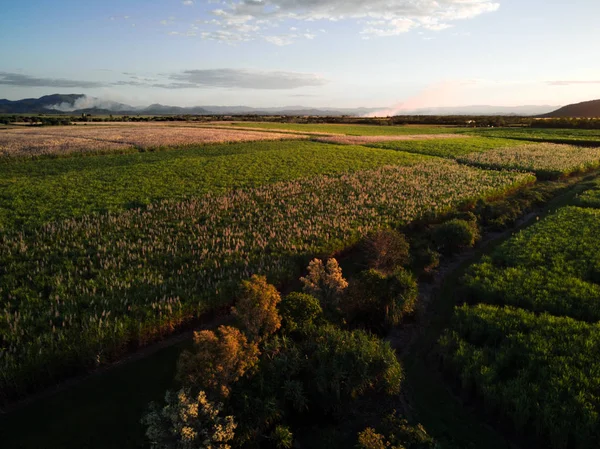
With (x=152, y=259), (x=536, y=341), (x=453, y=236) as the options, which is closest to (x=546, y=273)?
(x=453, y=236)

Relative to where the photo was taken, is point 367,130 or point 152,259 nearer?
point 152,259

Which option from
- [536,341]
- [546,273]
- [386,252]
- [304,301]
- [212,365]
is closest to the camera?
[212,365]

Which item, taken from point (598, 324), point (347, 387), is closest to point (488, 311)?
point (598, 324)

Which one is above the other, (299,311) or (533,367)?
(299,311)

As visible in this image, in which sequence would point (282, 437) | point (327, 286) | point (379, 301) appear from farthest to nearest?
1. point (379, 301)
2. point (327, 286)
3. point (282, 437)

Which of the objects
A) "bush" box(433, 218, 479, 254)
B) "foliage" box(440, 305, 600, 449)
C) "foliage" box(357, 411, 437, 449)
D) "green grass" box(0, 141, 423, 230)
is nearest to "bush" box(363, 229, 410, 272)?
"bush" box(433, 218, 479, 254)

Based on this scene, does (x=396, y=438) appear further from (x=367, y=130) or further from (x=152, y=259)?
(x=367, y=130)

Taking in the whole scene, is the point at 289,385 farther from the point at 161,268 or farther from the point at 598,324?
the point at 598,324
